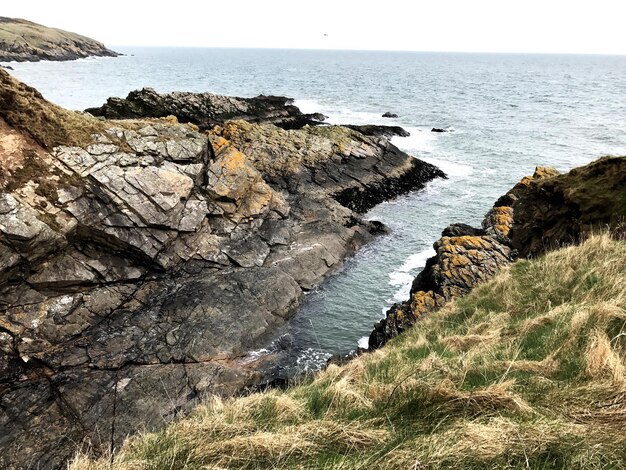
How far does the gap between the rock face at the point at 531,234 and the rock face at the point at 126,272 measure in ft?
20.2

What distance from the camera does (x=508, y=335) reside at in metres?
8.16

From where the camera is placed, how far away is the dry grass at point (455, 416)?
380 centimetres

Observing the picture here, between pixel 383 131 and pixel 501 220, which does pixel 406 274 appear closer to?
pixel 501 220

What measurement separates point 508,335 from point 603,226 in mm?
7840

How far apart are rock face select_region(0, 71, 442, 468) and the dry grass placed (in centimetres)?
736

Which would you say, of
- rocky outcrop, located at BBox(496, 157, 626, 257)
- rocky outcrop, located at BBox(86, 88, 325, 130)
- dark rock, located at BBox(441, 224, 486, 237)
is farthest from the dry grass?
rocky outcrop, located at BBox(86, 88, 325, 130)

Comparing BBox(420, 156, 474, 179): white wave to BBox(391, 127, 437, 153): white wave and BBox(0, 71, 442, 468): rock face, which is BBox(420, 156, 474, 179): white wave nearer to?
BBox(391, 127, 437, 153): white wave

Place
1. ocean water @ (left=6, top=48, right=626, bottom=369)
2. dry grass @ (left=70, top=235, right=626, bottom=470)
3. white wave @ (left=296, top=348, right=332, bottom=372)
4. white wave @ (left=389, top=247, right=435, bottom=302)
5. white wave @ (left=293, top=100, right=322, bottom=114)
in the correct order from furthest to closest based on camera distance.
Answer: white wave @ (left=293, top=100, right=322, bottom=114), white wave @ (left=389, top=247, right=435, bottom=302), ocean water @ (left=6, top=48, right=626, bottom=369), white wave @ (left=296, top=348, right=332, bottom=372), dry grass @ (left=70, top=235, right=626, bottom=470)

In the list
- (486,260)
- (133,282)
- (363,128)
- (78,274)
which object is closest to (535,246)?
(486,260)

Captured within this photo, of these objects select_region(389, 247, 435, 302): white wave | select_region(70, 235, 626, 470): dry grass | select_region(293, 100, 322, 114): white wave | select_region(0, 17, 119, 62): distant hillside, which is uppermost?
select_region(0, 17, 119, 62): distant hillside

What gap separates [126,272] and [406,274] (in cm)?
1443

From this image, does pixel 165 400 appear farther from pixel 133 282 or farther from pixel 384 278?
pixel 384 278

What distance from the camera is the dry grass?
380cm

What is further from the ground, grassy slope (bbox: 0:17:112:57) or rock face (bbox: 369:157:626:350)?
grassy slope (bbox: 0:17:112:57)
